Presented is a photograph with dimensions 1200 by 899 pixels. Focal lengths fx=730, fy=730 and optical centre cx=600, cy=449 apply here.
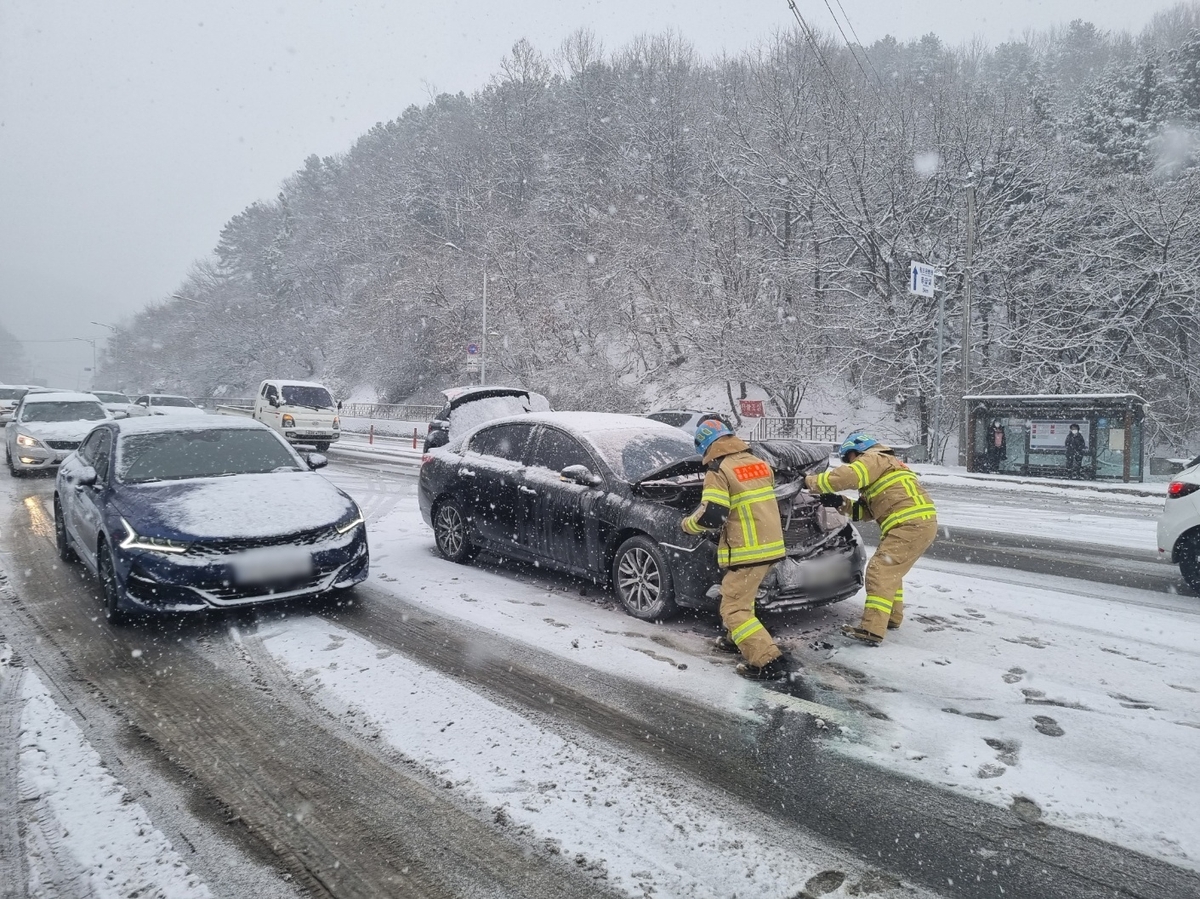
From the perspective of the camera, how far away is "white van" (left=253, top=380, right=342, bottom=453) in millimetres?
21547

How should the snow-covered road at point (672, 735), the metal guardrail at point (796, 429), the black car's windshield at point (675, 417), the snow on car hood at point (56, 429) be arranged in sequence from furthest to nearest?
the metal guardrail at point (796, 429) < the black car's windshield at point (675, 417) < the snow on car hood at point (56, 429) < the snow-covered road at point (672, 735)

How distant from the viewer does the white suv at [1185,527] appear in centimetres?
653

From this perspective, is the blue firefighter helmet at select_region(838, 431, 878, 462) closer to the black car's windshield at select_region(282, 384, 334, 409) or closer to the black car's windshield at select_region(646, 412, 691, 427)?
the black car's windshield at select_region(646, 412, 691, 427)

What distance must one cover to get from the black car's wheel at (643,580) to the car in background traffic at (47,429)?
12.7 metres

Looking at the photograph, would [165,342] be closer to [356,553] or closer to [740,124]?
[740,124]

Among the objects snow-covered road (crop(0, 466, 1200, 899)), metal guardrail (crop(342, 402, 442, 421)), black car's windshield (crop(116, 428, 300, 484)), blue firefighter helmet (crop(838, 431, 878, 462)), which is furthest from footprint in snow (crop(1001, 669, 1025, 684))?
metal guardrail (crop(342, 402, 442, 421))

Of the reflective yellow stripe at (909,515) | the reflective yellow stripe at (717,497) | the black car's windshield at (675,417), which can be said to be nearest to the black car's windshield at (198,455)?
the reflective yellow stripe at (717,497)

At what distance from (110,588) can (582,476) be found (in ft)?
11.6

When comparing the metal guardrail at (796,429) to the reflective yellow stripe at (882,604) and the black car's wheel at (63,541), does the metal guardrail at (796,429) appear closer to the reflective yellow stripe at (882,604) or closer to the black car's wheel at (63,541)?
the reflective yellow stripe at (882,604)

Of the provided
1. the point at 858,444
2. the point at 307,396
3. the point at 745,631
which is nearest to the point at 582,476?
the point at 745,631

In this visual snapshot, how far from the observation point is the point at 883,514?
516cm

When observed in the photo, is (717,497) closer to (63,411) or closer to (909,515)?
(909,515)

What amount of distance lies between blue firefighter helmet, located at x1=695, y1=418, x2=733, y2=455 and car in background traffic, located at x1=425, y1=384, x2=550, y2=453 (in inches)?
449

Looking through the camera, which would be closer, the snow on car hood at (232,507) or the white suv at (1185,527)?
the snow on car hood at (232,507)
